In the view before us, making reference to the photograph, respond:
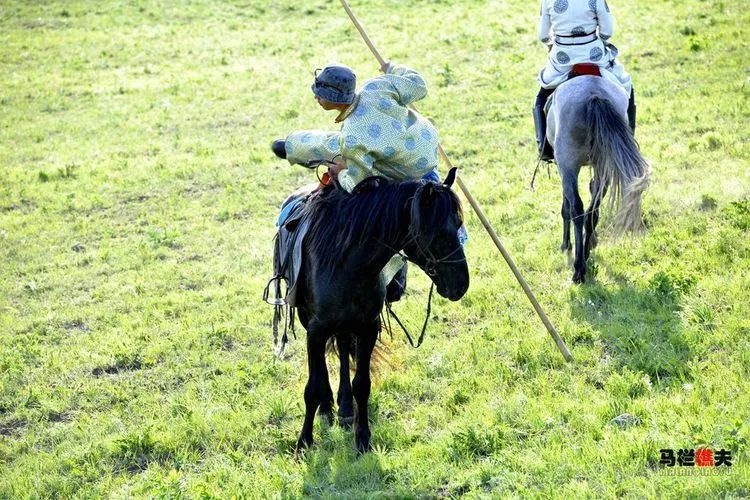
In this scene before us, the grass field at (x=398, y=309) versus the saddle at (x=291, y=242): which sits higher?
the saddle at (x=291, y=242)

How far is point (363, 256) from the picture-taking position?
5.46 m

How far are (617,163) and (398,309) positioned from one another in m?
2.49

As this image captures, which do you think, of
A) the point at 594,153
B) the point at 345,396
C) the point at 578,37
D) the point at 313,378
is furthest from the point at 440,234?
the point at 578,37

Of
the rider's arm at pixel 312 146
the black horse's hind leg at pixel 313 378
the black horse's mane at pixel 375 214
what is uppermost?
the rider's arm at pixel 312 146

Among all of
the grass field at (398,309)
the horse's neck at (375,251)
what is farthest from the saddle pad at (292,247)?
the grass field at (398,309)

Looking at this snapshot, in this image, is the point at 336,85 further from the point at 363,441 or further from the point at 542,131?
the point at 542,131

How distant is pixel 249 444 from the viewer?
6344 millimetres

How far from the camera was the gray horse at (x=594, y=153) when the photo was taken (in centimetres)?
A: 757

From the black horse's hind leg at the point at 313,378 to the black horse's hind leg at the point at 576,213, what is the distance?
3192 millimetres

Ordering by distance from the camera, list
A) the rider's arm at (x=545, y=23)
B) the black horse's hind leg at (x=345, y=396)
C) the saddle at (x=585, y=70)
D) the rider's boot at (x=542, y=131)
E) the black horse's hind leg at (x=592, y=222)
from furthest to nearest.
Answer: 1. the rider's boot at (x=542, y=131)
2. the rider's arm at (x=545, y=23)
3. the saddle at (x=585, y=70)
4. the black horse's hind leg at (x=592, y=222)
5. the black horse's hind leg at (x=345, y=396)

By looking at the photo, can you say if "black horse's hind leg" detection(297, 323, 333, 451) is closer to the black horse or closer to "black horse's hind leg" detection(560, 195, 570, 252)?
the black horse

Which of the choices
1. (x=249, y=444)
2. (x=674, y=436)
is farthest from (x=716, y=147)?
(x=249, y=444)

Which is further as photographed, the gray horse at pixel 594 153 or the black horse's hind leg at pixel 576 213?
the black horse's hind leg at pixel 576 213

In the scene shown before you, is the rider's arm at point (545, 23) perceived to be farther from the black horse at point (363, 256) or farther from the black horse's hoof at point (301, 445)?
the black horse's hoof at point (301, 445)
